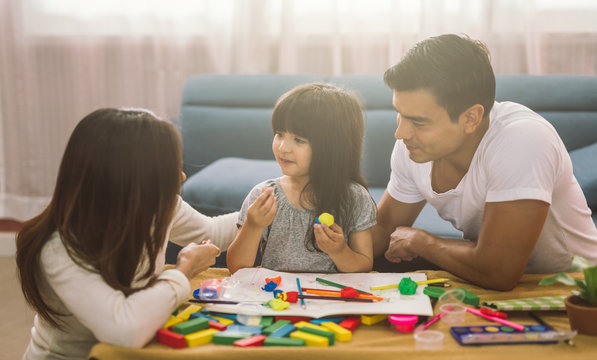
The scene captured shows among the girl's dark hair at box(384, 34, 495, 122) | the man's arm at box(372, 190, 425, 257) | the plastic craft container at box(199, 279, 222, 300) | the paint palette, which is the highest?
the girl's dark hair at box(384, 34, 495, 122)

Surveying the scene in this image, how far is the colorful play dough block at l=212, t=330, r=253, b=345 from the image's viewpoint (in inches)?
39.2

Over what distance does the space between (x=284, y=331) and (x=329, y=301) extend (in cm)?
15

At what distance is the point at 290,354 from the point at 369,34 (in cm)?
227

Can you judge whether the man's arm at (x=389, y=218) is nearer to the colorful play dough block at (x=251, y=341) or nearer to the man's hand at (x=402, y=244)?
the man's hand at (x=402, y=244)

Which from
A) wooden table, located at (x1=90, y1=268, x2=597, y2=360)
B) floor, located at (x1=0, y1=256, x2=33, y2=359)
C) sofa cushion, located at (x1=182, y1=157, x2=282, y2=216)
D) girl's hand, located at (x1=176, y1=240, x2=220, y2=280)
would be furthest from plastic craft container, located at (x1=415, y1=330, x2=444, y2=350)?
floor, located at (x1=0, y1=256, x2=33, y2=359)

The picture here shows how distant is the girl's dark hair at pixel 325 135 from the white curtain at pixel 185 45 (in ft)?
4.86

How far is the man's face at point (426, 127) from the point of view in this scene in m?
1.42

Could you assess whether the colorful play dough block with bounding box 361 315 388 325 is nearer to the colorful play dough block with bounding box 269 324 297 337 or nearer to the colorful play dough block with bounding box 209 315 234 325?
the colorful play dough block with bounding box 269 324 297 337

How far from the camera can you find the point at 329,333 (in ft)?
3.28

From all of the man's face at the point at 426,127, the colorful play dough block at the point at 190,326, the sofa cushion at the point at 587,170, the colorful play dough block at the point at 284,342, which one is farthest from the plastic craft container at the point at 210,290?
the sofa cushion at the point at 587,170

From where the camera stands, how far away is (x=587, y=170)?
7.04ft

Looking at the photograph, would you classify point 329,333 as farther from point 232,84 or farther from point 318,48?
point 318,48

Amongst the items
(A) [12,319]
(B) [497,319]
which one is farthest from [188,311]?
(A) [12,319]

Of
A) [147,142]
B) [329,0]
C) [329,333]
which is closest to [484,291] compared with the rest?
[329,333]
